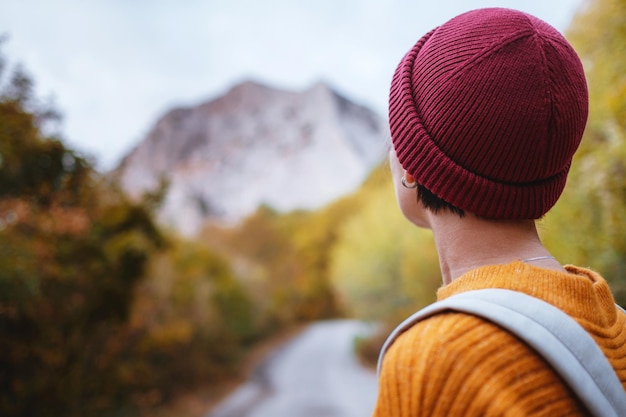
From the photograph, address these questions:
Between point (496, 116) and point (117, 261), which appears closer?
point (496, 116)

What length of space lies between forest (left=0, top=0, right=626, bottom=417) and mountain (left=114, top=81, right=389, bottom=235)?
29.7 m

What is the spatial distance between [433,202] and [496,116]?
0.72ft

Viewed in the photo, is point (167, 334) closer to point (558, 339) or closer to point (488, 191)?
point (488, 191)

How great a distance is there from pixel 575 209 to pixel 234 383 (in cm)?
1526

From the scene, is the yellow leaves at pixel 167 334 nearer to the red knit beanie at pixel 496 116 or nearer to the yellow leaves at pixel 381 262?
the yellow leaves at pixel 381 262

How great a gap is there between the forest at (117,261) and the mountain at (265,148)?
29.7m


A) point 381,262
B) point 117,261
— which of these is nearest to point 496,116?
point 117,261

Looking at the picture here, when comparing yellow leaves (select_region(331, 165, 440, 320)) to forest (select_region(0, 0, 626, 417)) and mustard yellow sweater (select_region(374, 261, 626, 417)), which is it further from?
mustard yellow sweater (select_region(374, 261, 626, 417))

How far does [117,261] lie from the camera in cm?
977

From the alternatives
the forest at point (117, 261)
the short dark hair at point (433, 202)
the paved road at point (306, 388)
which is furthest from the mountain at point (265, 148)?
the short dark hair at point (433, 202)

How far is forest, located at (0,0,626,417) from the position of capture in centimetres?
594

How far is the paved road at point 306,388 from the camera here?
1388 centimetres

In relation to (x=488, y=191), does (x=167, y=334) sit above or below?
above

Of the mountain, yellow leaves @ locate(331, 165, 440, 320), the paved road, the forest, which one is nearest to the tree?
the forest
